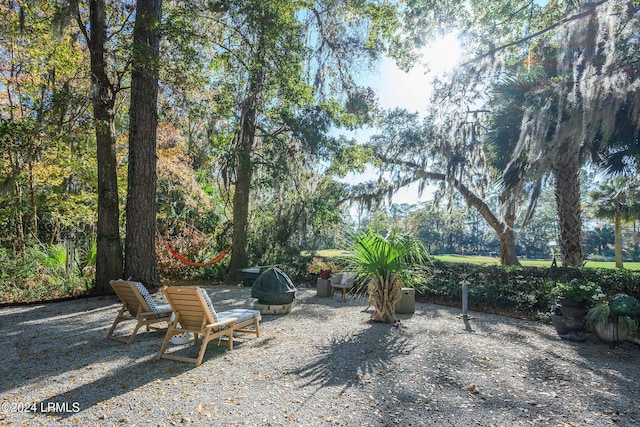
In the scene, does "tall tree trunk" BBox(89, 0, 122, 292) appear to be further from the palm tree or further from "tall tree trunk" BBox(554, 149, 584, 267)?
the palm tree

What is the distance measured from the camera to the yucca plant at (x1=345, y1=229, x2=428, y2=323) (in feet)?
15.4

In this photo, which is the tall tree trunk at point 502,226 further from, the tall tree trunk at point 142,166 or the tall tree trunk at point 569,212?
the tall tree trunk at point 142,166

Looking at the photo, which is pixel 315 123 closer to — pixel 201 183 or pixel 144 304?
pixel 201 183

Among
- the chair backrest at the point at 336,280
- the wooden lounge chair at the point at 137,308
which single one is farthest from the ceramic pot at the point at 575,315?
the wooden lounge chair at the point at 137,308

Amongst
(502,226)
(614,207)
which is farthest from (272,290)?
(614,207)

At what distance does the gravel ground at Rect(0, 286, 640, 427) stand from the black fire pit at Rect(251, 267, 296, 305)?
77 centimetres

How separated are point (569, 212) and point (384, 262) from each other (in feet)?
15.1

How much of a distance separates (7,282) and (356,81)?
9151 mm

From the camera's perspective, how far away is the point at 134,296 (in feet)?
13.1

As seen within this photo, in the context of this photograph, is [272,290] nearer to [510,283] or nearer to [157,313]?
[157,313]

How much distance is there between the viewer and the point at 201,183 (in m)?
11.3

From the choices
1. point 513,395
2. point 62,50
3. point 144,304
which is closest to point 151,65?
point 62,50

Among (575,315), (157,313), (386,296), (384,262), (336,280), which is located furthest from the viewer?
(336,280)

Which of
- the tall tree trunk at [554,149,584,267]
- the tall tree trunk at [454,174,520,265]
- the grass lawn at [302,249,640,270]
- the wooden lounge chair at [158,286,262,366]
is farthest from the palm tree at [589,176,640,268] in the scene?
the wooden lounge chair at [158,286,262,366]
